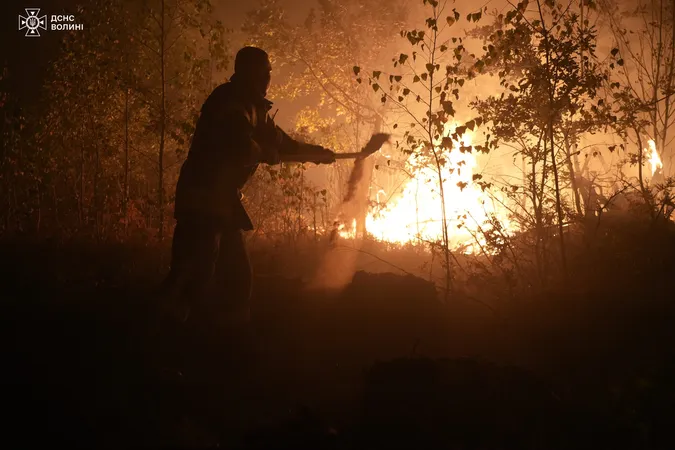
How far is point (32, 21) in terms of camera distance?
14.1 meters

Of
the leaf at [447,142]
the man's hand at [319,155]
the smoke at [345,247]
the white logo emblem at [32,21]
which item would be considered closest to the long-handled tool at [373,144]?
the smoke at [345,247]

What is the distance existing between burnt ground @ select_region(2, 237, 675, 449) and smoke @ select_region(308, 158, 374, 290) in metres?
1.16

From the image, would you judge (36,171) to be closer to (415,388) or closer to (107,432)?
(107,432)

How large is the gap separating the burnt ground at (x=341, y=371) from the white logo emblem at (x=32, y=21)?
1151 centimetres

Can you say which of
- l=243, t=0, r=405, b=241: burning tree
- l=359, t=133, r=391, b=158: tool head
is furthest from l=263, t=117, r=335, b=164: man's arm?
l=243, t=0, r=405, b=241: burning tree

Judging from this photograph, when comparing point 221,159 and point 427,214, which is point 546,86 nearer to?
point 221,159

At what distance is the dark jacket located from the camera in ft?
12.7

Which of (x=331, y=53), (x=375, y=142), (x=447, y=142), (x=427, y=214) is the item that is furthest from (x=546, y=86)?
(x=427, y=214)

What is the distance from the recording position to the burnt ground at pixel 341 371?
2.91 metres

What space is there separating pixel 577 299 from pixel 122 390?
576 centimetres

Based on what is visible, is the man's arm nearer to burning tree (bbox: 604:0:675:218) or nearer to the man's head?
the man's head

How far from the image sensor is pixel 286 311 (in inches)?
239

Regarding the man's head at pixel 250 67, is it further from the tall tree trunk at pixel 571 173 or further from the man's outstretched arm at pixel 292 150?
the tall tree trunk at pixel 571 173

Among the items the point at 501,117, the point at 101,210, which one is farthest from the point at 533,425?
the point at 101,210
